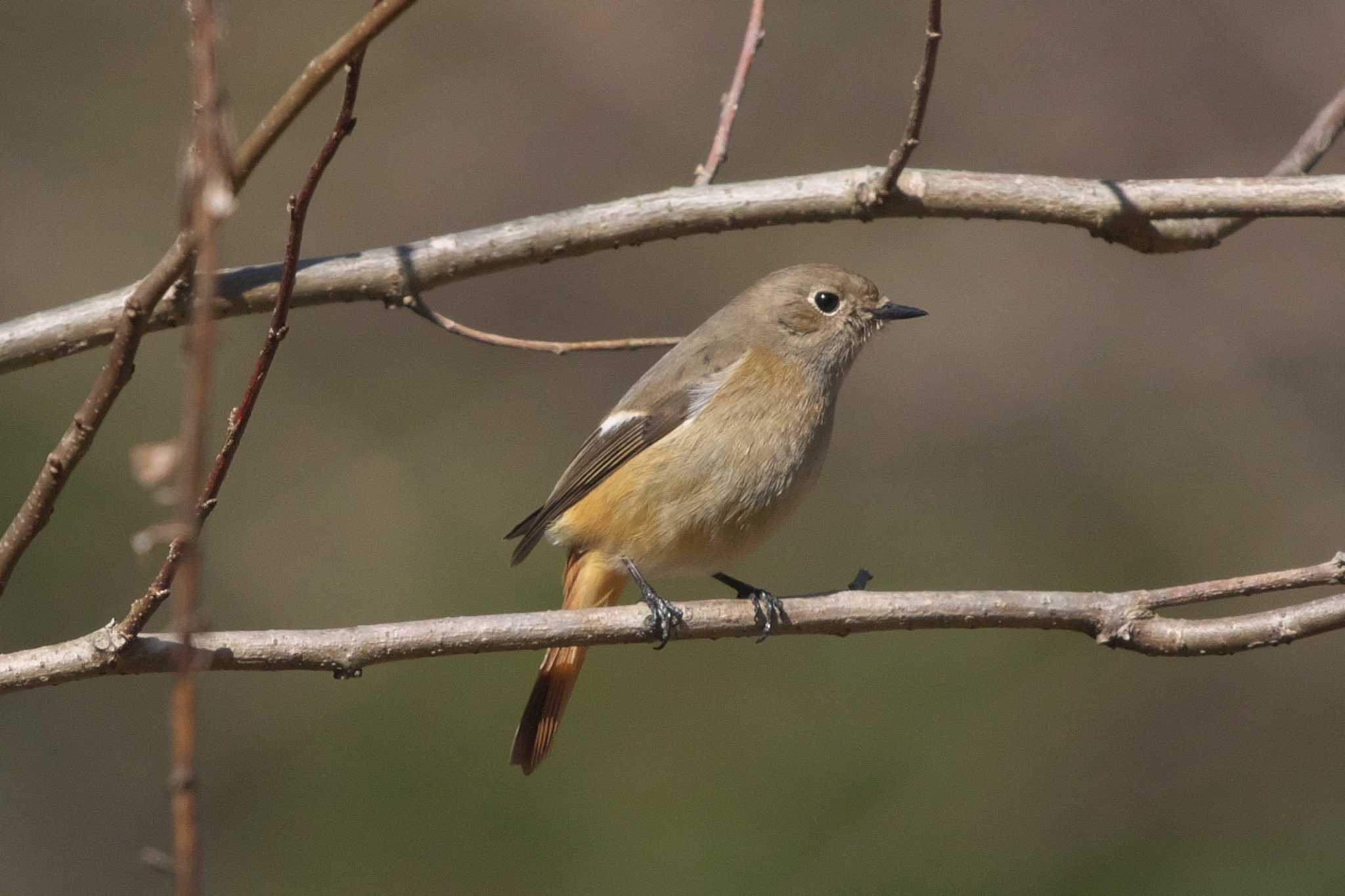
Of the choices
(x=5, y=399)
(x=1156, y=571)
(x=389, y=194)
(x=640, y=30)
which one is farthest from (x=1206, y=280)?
(x=5, y=399)

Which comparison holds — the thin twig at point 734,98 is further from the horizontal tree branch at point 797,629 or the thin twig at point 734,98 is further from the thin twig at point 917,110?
the horizontal tree branch at point 797,629

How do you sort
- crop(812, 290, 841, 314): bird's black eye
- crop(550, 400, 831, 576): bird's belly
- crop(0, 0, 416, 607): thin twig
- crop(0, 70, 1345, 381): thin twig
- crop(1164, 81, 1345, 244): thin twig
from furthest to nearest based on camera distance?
crop(812, 290, 841, 314): bird's black eye < crop(550, 400, 831, 576): bird's belly < crop(1164, 81, 1345, 244): thin twig < crop(0, 70, 1345, 381): thin twig < crop(0, 0, 416, 607): thin twig

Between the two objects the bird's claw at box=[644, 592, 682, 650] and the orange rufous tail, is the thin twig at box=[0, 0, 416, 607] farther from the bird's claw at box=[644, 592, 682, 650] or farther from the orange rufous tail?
the orange rufous tail

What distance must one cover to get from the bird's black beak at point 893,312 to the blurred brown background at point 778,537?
4.72 feet

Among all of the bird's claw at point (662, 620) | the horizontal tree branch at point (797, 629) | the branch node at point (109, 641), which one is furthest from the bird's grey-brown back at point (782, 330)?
the branch node at point (109, 641)

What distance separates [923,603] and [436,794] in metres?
3.59

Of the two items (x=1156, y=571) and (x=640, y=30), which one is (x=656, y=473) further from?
(x=640, y=30)

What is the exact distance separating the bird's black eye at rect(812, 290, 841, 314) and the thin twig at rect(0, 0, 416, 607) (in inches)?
113

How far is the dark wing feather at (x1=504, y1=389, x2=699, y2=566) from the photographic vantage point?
13.8 ft

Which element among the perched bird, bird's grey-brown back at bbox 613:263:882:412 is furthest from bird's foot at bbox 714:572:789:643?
bird's grey-brown back at bbox 613:263:882:412

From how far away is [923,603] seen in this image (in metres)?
2.93

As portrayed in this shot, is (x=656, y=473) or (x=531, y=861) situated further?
(x=531, y=861)

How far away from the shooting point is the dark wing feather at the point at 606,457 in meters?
4.20

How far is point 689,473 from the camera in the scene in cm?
402
